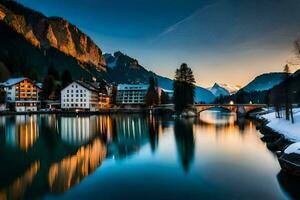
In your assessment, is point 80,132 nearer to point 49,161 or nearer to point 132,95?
point 49,161

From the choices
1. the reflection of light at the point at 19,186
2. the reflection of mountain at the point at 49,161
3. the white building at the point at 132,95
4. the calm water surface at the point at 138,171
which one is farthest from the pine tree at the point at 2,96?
the reflection of light at the point at 19,186

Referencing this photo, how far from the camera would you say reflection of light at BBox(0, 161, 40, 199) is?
18.8 meters

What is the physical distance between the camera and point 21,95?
13825 cm

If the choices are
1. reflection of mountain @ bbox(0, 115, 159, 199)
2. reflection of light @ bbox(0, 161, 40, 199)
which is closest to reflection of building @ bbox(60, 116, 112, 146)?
reflection of mountain @ bbox(0, 115, 159, 199)

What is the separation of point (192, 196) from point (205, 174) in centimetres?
660

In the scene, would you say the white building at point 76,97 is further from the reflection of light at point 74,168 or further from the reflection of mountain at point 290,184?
the reflection of mountain at point 290,184

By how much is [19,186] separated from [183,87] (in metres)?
90.2

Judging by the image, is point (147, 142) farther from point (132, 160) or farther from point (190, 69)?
point (190, 69)

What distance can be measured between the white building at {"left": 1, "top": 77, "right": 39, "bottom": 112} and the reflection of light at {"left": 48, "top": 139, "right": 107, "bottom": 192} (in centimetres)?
11138

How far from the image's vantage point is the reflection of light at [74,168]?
21.6 metres

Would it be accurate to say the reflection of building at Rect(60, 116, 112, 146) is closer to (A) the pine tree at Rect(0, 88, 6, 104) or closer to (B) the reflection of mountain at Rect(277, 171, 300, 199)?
(B) the reflection of mountain at Rect(277, 171, 300, 199)

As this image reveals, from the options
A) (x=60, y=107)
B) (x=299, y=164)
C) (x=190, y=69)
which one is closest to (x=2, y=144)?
(x=299, y=164)

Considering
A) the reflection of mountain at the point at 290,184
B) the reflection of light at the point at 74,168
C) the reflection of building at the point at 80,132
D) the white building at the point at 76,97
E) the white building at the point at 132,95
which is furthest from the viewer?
the white building at the point at 132,95

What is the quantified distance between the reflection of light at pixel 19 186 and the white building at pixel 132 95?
146 m
